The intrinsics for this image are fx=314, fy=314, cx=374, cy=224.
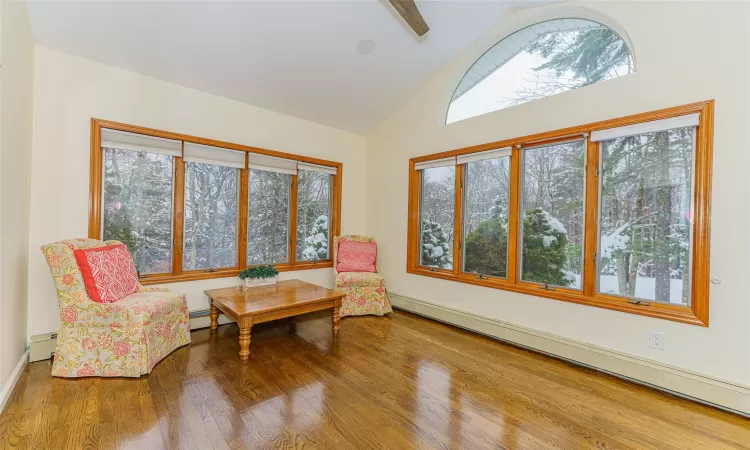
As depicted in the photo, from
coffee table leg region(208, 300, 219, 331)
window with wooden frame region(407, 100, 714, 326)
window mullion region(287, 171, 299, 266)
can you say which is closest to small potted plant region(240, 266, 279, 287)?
coffee table leg region(208, 300, 219, 331)

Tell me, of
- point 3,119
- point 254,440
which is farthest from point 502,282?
point 3,119

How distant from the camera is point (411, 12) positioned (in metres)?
2.50

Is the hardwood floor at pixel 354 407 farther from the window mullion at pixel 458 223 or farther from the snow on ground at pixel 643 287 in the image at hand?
the window mullion at pixel 458 223

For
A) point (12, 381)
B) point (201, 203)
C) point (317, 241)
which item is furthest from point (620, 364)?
point (12, 381)

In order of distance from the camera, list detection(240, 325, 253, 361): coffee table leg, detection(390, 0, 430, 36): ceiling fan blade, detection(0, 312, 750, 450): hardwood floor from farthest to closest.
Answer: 1. detection(240, 325, 253, 361): coffee table leg
2. detection(390, 0, 430, 36): ceiling fan blade
3. detection(0, 312, 750, 450): hardwood floor

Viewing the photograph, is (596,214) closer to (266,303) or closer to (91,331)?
(266,303)

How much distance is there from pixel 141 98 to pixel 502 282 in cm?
394

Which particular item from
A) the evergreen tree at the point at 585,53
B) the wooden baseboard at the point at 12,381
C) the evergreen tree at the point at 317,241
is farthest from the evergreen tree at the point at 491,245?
the wooden baseboard at the point at 12,381

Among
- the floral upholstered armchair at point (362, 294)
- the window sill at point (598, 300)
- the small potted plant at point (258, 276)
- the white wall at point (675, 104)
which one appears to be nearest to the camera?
the white wall at point (675, 104)

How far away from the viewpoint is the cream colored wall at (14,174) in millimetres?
1879

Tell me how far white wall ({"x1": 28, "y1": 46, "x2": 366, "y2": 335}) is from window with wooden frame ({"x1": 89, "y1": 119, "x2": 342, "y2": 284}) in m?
0.10

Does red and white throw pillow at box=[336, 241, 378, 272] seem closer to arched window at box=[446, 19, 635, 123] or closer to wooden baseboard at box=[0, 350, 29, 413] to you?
arched window at box=[446, 19, 635, 123]

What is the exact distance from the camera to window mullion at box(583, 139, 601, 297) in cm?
265

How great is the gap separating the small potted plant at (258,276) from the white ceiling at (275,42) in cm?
194
